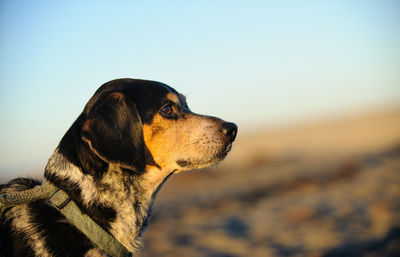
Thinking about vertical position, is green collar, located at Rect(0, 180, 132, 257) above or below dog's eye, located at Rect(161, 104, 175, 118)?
below

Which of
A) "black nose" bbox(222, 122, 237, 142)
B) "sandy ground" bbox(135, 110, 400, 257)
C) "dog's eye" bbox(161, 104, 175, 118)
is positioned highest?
"dog's eye" bbox(161, 104, 175, 118)

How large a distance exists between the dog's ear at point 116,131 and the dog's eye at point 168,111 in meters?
0.37

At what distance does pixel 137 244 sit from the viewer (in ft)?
10.7

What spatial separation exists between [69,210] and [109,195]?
333 mm

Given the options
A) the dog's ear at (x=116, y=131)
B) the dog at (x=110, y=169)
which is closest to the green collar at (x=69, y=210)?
the dog at (x=110, y=169)

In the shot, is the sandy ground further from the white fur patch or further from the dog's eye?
the white fur patch

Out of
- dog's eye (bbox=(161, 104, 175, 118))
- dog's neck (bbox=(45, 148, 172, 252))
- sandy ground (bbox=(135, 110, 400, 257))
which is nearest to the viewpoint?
dog's neck (bbox=(45, 148, 172, 252))

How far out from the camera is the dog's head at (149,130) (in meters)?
3.14

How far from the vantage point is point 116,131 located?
3.20 m

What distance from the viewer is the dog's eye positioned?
370 centimetres

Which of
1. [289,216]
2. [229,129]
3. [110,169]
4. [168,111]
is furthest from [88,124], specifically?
[289,216]

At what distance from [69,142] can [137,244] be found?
100 cm

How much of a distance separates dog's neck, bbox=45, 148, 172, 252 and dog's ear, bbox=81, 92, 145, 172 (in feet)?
0.61

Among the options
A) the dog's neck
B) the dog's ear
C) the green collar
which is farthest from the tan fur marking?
the green collar
